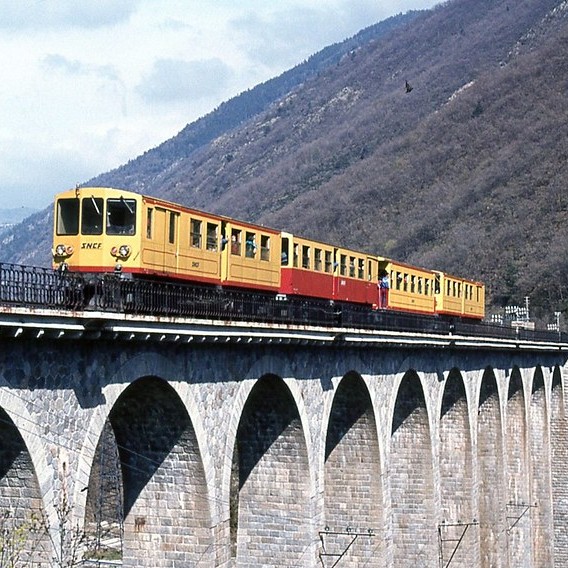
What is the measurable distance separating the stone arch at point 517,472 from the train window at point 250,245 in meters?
27.9

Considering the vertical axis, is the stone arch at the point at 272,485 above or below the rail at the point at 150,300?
below

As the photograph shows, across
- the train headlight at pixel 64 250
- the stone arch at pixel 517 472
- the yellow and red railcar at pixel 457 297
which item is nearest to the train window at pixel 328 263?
the yellow and red railcar at pixel 457 297

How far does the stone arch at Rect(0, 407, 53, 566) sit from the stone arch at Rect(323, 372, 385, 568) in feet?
59.1

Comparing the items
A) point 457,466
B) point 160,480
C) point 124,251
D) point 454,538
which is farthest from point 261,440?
point 457,466

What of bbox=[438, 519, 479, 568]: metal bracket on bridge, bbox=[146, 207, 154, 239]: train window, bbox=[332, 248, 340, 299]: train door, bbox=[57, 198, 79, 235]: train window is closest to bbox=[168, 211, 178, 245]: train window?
bbox=[146, 207, 154, 239]: train window

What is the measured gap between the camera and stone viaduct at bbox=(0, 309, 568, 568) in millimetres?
17125

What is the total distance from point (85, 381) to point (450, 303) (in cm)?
3569

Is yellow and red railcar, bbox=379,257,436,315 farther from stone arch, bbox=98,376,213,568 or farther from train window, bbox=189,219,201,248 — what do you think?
stone arch, bbox=98,376,213,568

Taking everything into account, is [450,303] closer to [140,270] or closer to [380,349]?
[380,349]

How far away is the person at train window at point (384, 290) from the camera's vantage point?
42500 millimetres

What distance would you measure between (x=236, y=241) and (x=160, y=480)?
23.8ft

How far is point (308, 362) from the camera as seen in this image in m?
29.0

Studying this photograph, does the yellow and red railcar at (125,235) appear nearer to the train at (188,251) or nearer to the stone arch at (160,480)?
the train at (188,251)

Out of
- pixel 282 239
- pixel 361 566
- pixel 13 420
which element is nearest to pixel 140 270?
pixel 13 420
